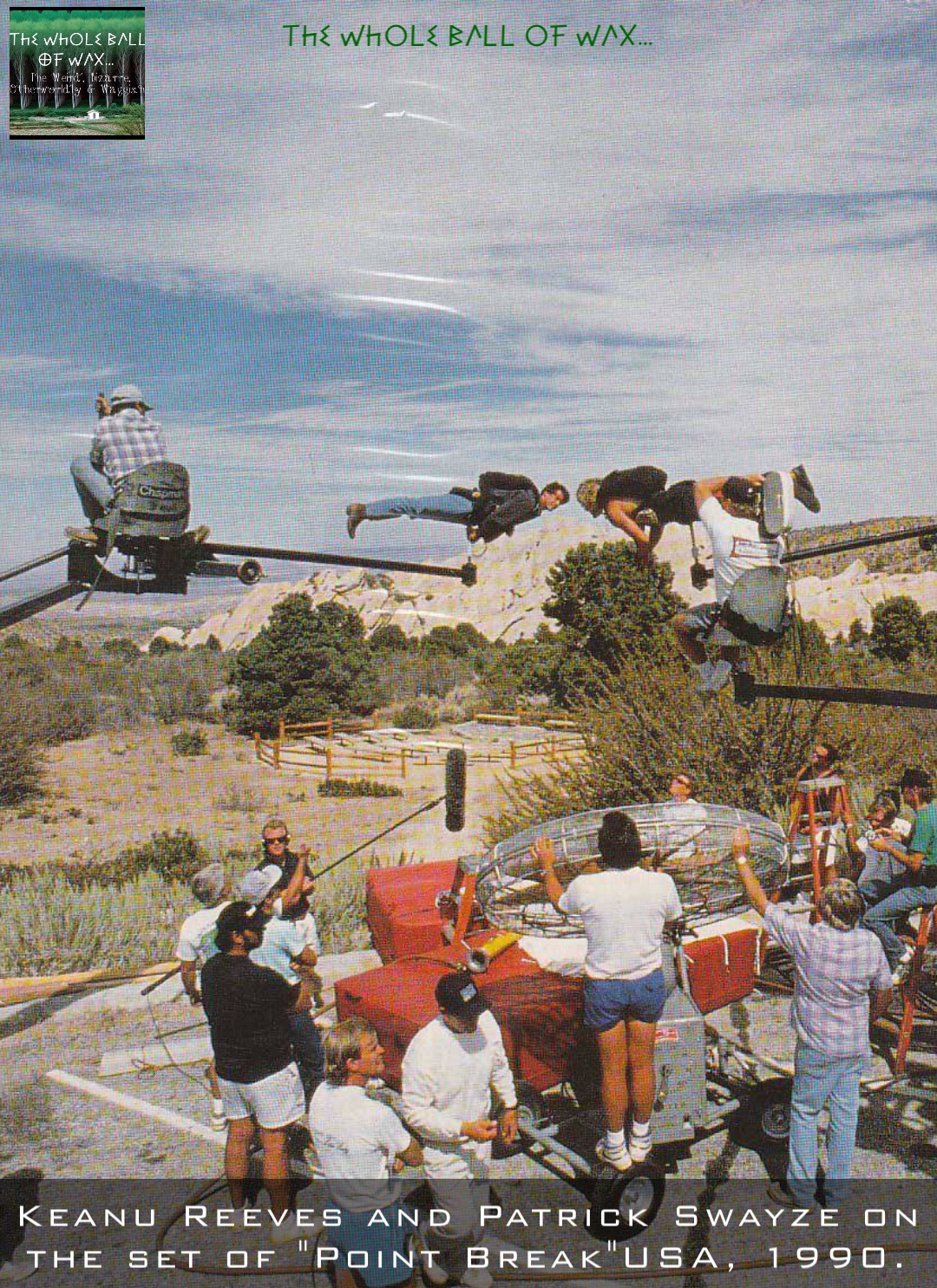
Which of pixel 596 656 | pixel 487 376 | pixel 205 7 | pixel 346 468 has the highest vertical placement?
pixel 205 7

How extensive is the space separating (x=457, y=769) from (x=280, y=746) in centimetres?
67

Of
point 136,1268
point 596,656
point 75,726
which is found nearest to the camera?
point 136,1268

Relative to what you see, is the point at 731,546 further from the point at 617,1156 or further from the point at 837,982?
the point at 617,1156

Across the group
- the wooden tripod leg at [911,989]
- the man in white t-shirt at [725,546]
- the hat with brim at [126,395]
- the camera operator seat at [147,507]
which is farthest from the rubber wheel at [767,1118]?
the hat with brim at [126,395]

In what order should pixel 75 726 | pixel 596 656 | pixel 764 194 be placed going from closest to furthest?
pixel 764 194 → pixel 596 656 → pixel 75 726

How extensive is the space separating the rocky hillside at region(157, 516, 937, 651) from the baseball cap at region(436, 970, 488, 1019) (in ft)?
4.03

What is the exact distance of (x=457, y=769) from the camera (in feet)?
12.8

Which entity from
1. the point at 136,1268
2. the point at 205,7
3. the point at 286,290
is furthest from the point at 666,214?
the point at 136,1268

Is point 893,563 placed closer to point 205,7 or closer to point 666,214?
point 666,214

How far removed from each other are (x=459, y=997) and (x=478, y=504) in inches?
65.0

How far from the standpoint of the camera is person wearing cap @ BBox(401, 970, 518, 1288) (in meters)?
3.03

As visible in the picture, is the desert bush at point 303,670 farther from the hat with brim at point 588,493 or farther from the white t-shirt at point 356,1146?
the white t-shirt at point 356,1146

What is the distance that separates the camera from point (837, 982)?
328 cm

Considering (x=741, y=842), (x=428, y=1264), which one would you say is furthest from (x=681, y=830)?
(x=428, y=1264)
